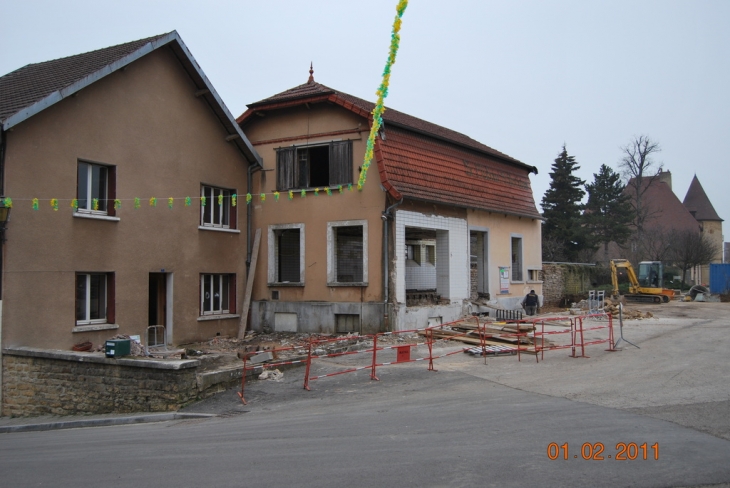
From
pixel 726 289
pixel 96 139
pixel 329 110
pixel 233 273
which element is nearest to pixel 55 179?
pixel 96 139

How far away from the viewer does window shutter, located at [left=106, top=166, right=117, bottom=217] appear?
1591 centimetres

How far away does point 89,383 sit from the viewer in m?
12.3

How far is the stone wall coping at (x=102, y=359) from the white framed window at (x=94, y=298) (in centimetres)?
183

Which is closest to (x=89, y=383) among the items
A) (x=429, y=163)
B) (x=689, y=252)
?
(x=429, y=163)

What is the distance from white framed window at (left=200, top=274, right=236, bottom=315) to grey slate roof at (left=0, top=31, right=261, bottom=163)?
421 cm

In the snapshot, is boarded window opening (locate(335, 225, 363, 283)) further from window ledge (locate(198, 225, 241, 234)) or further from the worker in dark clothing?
the worker in dark clothing

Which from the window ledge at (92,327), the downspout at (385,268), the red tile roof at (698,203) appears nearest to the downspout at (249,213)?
the downspout at (385,268)

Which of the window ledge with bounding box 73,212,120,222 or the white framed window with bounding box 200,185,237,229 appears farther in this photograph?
the white framed window with bounding box 200,185,237,229

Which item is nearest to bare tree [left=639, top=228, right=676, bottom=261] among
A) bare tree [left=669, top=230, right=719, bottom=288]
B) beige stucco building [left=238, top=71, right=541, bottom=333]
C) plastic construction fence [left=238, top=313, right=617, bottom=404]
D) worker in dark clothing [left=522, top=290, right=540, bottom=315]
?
bare tree [left=669, top=230, right=719, bottom=288]

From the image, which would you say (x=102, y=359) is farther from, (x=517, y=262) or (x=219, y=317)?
(x=517, y=262)

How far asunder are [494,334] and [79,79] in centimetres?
1254

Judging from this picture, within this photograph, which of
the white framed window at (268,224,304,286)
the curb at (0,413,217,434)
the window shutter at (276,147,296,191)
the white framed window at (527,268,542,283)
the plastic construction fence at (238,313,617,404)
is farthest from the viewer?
the white framed window at (527,268,542,283)

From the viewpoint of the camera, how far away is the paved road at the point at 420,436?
→ 6.47 meters
